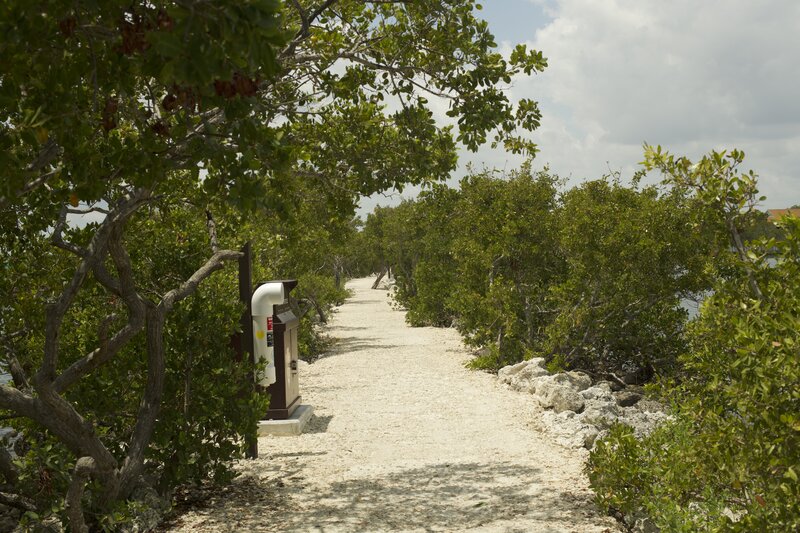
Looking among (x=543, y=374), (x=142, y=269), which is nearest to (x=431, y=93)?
(x=142, y=269)

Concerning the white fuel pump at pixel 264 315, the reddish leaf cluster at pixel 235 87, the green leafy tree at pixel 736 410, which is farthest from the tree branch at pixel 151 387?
the green leafy tree at pixel 736 410

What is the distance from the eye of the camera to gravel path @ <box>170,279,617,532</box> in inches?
252

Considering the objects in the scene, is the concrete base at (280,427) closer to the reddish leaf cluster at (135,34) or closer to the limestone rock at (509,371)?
the limestone rock at (509,371)

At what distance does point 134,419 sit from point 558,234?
1043 centimetres

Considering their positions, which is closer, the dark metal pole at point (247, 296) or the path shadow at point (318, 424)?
the dark metal pole at point (247, 296)

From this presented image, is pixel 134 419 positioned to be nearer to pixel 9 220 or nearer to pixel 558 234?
pixel 9 220

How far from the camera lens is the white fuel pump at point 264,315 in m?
9.34

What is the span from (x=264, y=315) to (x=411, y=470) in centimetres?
267

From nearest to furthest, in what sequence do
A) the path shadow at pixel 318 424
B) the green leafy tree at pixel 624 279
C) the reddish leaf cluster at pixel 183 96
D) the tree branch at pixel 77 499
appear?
the reddish leaf cluster at pixel 183 96, the tree branch at pixel 77 499, the path shadow at pixel 318 424, the green leafy tree at pixel 624 279

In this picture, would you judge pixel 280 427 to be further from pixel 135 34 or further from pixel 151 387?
pixel 135 34

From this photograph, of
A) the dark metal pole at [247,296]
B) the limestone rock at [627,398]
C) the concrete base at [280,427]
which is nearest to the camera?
the dark metal pole at [247,296]

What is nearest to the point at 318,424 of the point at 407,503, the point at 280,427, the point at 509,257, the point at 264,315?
the point at 280,427

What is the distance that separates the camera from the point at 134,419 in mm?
6734

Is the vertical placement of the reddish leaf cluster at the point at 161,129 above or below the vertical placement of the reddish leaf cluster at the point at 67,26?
below
